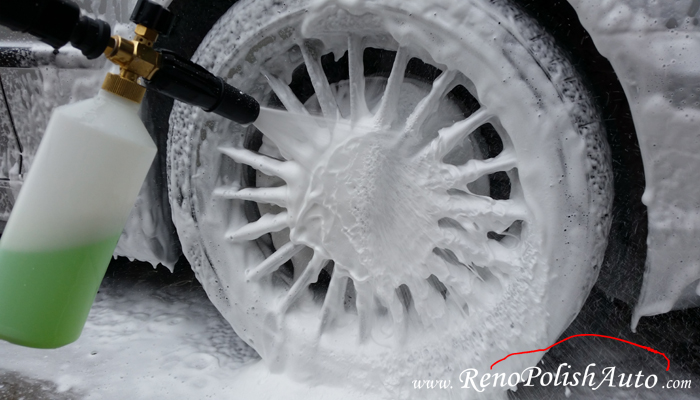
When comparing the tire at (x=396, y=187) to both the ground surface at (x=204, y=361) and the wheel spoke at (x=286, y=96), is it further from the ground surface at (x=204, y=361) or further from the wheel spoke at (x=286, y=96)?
the ground surface at (x=204, y=361)

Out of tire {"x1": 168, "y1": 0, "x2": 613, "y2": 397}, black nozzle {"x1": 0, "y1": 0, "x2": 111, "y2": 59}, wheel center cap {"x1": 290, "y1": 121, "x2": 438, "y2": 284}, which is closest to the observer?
black nozzle {"x1": 0, "y1": 0, "x2": 111, "y2": 59}

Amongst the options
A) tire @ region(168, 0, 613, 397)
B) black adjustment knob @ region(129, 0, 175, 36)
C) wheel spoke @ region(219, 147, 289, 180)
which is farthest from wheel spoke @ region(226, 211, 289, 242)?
black adjustment knob @ region(129, 0, 175, 36)

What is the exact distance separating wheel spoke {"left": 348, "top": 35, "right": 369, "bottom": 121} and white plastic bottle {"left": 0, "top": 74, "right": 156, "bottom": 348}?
1.48 feet

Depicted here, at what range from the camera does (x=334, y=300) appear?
1204mm

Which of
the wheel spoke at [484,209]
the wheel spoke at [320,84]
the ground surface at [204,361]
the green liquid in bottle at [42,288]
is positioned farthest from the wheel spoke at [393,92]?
the ground surface at [204,361]

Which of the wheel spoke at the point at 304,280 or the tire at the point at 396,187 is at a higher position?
the tire at the point at 396,187

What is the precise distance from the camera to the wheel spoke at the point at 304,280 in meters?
1.18

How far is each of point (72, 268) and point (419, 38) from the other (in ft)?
2.44

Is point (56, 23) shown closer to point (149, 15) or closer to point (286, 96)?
point (149, 15)

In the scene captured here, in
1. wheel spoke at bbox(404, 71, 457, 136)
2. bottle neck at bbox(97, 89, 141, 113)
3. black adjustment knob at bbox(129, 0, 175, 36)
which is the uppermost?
wheel spoke at bbox(404, 71, 457, 136)

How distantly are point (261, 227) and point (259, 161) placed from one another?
17cm

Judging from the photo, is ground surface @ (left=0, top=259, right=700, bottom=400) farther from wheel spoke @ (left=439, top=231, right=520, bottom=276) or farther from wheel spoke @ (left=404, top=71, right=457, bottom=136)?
wheel spoke @ (left=404, top=71, right=457, bottom=136)

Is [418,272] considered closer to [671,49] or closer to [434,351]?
[434,351]

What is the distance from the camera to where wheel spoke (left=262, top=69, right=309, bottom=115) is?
112cm
